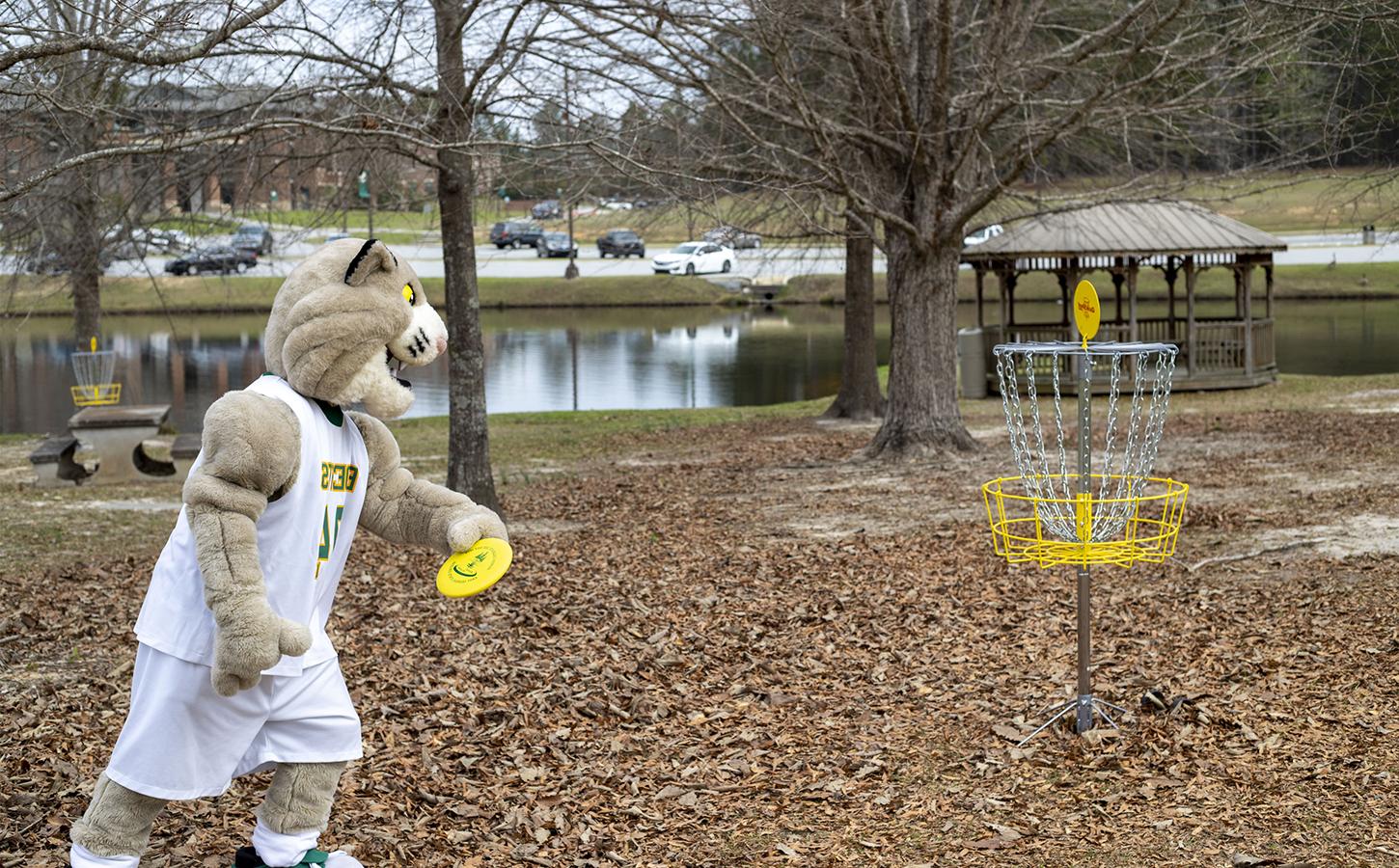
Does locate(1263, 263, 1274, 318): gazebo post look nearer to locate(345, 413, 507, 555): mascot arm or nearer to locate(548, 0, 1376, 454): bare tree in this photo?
locate(548, 0, 1376, 454): bare tree

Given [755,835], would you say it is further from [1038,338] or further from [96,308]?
[1038,338]

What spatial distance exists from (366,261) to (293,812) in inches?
61.5

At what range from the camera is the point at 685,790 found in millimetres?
5375

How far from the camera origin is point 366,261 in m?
4.16

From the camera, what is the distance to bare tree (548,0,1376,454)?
11742mm

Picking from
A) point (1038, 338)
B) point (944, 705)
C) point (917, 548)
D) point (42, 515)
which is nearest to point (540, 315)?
point (1038, 338)

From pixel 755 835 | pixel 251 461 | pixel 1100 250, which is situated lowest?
pixel 755 835

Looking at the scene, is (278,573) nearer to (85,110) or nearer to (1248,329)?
(85,110)

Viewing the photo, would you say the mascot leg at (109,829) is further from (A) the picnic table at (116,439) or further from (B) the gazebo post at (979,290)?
(B) the gazebo post at (979,290)

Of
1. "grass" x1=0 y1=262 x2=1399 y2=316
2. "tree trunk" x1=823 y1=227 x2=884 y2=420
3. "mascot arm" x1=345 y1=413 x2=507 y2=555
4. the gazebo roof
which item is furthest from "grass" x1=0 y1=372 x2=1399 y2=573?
"grass" x1=0 y1=262 x2=1399 y2=316

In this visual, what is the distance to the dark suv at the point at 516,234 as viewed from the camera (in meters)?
59.1

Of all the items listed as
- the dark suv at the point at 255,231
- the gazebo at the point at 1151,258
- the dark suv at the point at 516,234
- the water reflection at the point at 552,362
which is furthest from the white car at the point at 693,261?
the dark suv at the point at 255,231

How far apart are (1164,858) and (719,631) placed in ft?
11.1

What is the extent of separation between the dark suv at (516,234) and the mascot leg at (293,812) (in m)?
55.0
